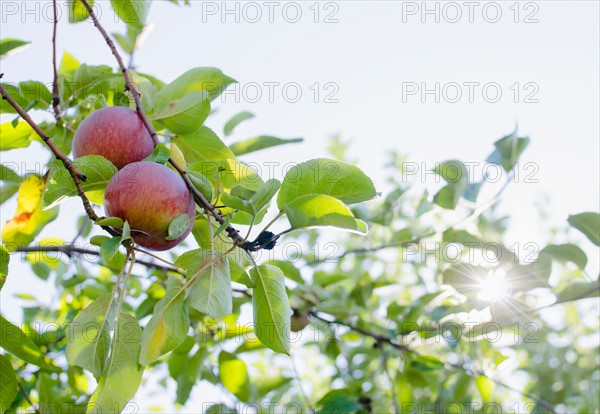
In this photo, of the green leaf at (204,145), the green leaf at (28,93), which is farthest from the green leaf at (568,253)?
the green leaf at (28,93)

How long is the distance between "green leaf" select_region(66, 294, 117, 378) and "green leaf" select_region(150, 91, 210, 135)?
1.21 ft

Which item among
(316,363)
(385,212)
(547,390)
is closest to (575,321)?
(547,390)

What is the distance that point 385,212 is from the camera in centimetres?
177

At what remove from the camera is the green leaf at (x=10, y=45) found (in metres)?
1.33

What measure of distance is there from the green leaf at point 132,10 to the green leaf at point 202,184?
591 millimetres

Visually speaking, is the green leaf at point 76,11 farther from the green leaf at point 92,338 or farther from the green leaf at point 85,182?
the green leaf at point 92,338

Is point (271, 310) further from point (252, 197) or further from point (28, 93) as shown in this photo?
point (28, 93)

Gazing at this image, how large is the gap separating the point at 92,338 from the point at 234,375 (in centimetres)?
78

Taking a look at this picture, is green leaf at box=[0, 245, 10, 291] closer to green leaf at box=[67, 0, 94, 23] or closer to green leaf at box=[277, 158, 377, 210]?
green leaf at box=[277, 158, 377, 210]

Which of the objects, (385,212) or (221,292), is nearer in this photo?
(221,292)

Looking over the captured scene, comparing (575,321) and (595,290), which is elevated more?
(595,290)

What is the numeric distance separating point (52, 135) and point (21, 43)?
0.23m

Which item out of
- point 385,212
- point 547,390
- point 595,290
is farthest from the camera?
point 547,390

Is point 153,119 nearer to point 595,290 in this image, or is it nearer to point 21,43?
point 21,43
